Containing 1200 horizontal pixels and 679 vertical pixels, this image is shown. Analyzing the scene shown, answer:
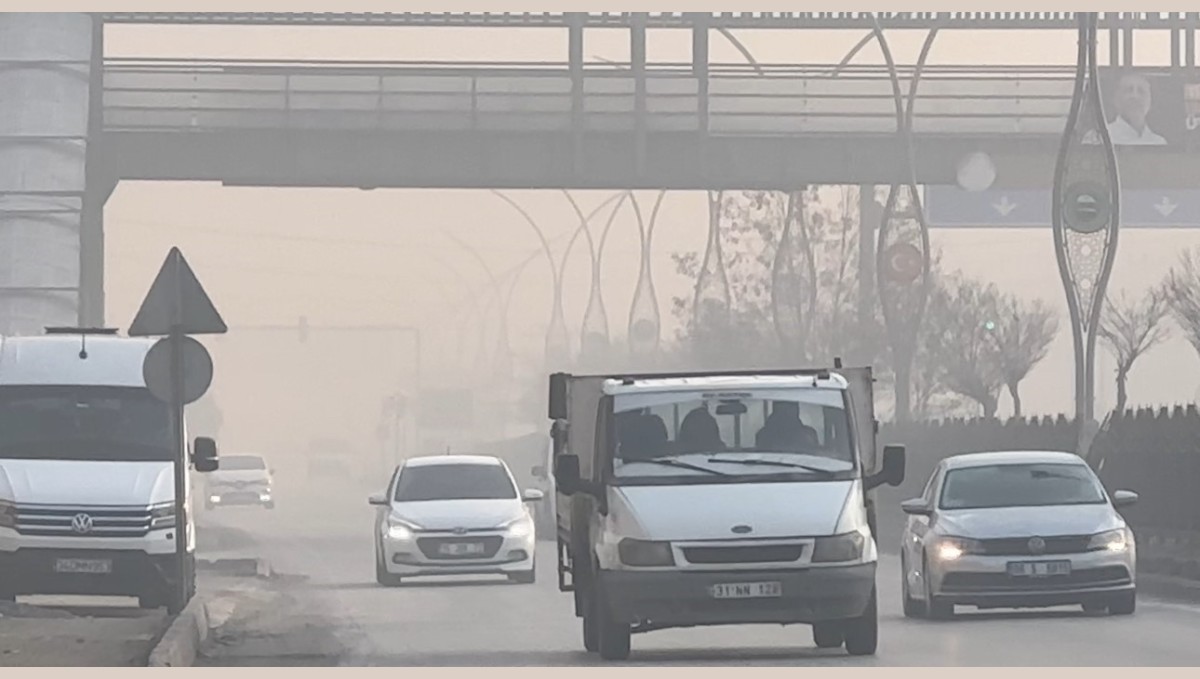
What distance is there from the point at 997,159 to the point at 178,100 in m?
16.8

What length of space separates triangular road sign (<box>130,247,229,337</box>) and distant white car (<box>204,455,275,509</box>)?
199ft

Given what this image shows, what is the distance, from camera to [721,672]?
736 inches

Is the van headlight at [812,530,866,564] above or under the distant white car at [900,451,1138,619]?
above

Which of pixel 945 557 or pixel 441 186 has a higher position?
pixel 441 186

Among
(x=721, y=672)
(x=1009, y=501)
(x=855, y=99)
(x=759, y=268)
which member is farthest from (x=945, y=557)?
(x=759, y=268)

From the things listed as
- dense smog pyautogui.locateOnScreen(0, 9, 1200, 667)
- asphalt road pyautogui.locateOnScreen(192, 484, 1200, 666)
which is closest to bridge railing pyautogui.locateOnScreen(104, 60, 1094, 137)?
dense smog pyautogui.locateOnScreen(0, 9, 1200, 667)

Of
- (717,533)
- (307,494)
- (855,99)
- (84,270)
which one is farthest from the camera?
(307,494)

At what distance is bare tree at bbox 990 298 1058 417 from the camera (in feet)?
271

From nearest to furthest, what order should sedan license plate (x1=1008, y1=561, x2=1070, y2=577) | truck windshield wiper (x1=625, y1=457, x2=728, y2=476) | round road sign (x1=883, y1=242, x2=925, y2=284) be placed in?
truck windshield wiper (x1=625, y1=457, x2=728, y2=476), sedan license plate (x1=1008, y1=561, x2=1070, y2=577), round road sign (x1=883, y1=242, x2=925, y2=284)

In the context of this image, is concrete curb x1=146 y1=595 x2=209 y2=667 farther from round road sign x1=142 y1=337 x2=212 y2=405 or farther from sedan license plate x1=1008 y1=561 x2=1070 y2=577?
sedan license plate x1=1008 y1=561 x2=1070 y2=577

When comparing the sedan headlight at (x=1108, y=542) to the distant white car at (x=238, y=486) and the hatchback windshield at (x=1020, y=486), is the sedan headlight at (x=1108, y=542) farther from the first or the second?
the distant white car at (x=238, y=486)

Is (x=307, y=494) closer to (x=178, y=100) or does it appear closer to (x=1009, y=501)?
(x=178, y=100)

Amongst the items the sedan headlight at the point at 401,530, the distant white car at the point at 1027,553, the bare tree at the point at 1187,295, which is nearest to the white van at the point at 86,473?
the distant white car at the point at 1027,553

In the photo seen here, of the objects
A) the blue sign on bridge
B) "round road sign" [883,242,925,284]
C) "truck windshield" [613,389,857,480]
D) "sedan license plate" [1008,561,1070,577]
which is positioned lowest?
"sedan license plate" [1008,561,1070,577]
